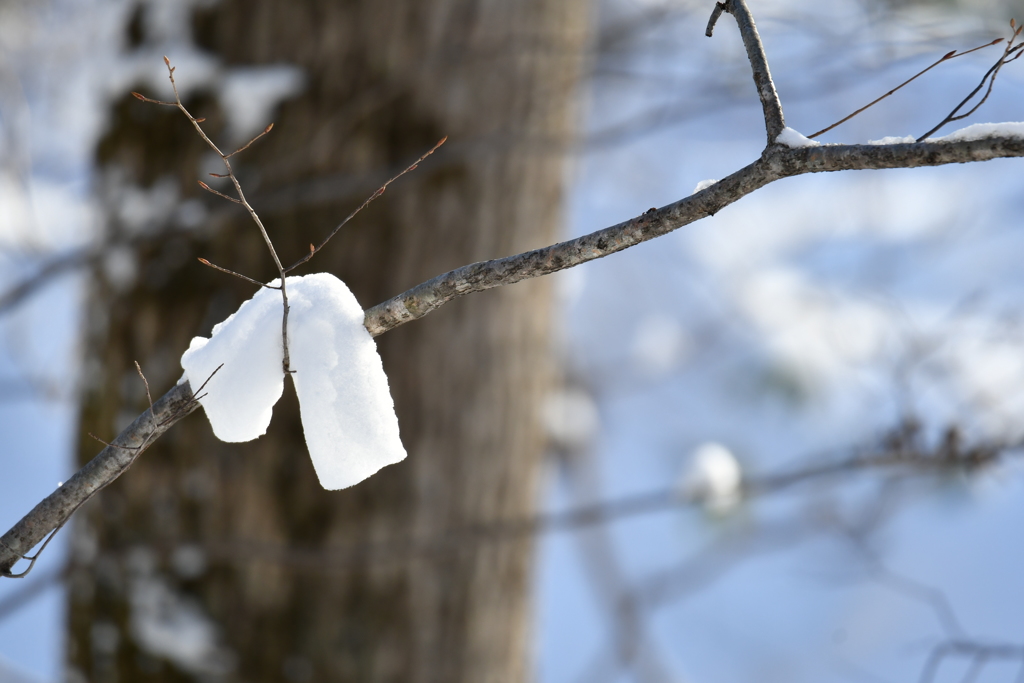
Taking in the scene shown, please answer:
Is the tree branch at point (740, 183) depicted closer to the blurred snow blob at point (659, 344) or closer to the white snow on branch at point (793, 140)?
the white snow on branch at point (793, 140)

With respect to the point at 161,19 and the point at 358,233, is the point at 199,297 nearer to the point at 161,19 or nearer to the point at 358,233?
the point at 358,233

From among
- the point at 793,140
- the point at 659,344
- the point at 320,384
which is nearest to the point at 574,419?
the point at 659,344

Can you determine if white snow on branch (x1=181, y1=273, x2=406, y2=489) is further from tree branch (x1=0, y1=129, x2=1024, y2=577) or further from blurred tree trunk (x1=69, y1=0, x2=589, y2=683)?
blurred tree trunk (x1=69, y1=0, x2=589, y2=683)

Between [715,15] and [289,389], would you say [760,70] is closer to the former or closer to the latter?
[715,15]

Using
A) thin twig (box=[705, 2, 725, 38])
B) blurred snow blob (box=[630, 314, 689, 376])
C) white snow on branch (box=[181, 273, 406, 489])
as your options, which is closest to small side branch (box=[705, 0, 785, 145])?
thin twig (box=[705, 2, 725, 38])

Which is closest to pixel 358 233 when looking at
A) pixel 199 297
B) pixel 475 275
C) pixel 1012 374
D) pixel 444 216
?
pixel 444 216
